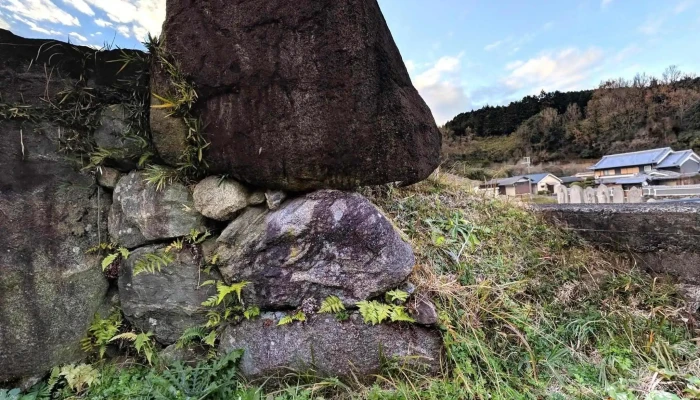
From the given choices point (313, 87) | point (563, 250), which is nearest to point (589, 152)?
point (563, 250)

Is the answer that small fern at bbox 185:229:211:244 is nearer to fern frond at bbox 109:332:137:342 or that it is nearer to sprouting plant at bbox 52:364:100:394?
fern frond at bbox 109:332:137:342

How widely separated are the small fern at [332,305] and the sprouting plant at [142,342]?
1153 mm

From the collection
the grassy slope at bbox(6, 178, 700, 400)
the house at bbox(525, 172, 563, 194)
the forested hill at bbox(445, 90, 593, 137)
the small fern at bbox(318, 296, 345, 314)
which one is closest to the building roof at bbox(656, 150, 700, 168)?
the house at bbox(525, 172, 563, 194)

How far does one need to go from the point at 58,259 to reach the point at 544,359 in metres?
2.94

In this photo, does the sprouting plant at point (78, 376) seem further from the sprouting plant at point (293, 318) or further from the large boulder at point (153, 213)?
the sprouting plant at point (293, 318)

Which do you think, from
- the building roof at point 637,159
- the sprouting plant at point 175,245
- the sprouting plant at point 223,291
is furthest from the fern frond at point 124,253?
the building roof at point 637,159

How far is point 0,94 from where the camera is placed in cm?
174

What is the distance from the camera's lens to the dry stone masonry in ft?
5.35

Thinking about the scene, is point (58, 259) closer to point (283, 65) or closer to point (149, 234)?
point (149, 234)

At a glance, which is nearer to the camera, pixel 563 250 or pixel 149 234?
pixel 149 234

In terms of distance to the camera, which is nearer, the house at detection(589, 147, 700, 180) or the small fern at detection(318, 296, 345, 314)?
the small fern at detection(318, 296, 345, 314)

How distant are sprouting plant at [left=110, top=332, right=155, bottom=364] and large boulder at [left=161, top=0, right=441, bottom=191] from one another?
1.16 m

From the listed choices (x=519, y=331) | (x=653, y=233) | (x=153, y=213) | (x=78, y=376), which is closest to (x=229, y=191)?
(x=153, y=213)

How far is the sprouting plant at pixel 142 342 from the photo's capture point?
180cm
